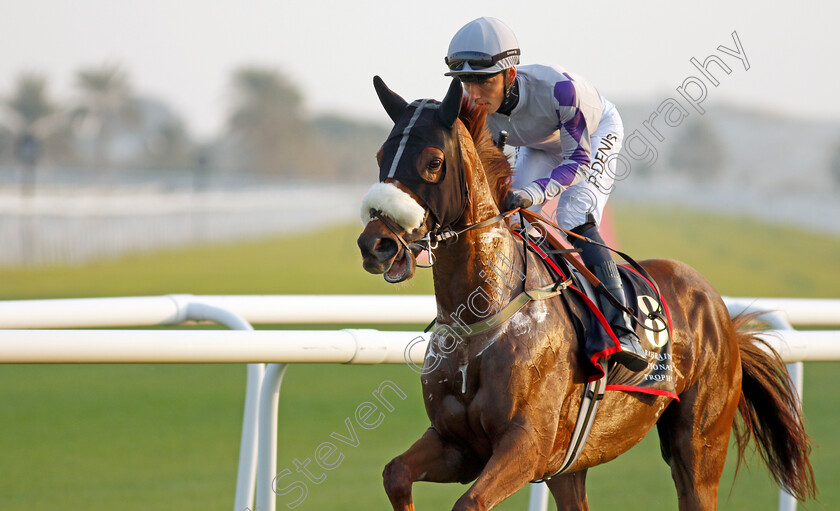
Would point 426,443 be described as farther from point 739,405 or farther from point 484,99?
point 739,405

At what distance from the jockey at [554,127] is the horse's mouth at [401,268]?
1.69ft

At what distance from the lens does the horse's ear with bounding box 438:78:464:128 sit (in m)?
2.47

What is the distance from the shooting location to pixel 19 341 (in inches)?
88.7

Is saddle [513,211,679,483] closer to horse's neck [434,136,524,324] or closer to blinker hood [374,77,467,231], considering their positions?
horse's neck [434,136,524,324]

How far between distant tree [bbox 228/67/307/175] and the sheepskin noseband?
229 feet

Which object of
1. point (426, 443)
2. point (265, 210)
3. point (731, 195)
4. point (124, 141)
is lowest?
point (426, 443)

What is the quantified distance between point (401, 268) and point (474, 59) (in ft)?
2.49

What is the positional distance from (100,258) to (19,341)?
60.2ft

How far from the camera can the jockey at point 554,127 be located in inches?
110

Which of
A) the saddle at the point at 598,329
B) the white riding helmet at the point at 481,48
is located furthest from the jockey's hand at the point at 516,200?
the white riding helmet at the point at 481,48

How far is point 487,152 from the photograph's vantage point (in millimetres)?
2711

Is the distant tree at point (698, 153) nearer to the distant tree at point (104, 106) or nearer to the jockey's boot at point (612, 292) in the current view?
the distant tree at point (104, 106)

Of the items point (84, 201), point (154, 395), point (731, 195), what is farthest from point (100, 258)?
point (731, 195)

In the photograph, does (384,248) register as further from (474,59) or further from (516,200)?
(474,59)
